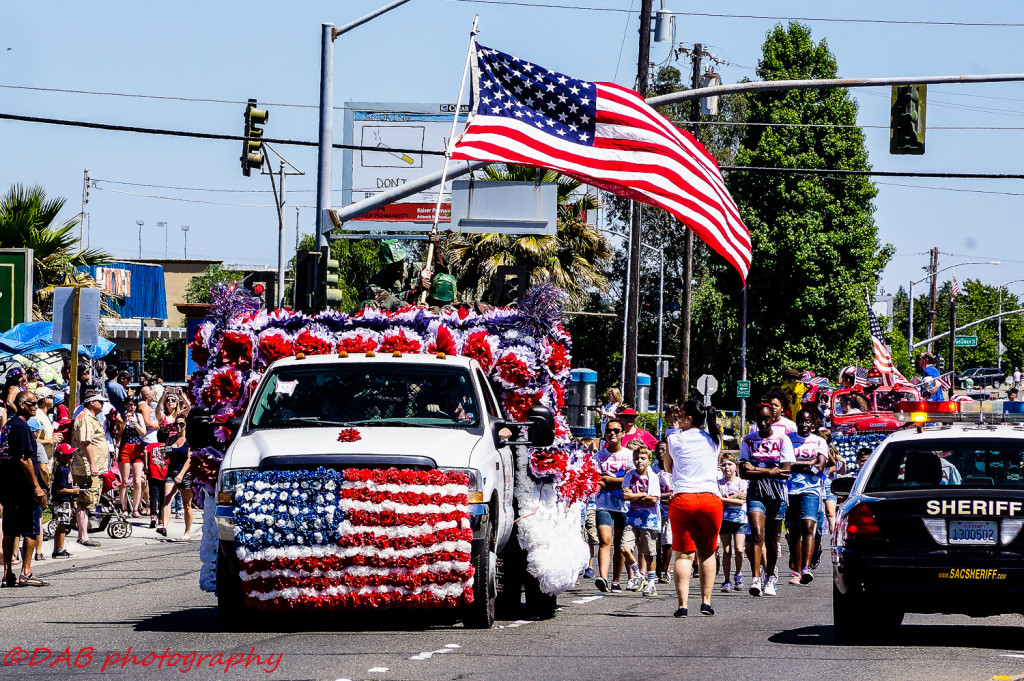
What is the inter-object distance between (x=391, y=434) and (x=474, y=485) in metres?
0.75

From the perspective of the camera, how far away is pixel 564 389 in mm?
12930

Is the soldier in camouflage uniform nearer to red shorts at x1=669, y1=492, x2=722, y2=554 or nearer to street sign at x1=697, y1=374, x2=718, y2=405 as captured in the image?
red shorts at x1=669, y1=492, x2=722, y2=554

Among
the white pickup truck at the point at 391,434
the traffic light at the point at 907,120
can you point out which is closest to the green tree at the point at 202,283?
the traffic light at the point at 907,120

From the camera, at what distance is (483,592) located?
1082cm

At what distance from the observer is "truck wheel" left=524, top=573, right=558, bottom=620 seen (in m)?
12.4

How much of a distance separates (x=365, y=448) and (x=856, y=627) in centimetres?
376

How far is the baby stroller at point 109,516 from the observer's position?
20.4 metres

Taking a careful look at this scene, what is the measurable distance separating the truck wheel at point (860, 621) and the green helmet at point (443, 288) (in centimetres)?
544

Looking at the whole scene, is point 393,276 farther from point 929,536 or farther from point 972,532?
point 972,532

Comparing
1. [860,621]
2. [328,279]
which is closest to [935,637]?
[860,621]

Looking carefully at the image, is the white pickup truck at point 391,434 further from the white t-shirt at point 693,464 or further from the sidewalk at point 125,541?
the sidewalk at point 125,541

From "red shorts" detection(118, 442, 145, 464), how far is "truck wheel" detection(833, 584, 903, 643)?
13493 mm

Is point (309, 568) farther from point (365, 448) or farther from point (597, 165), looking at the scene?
point (597, 165)

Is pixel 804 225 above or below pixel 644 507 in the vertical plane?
above
